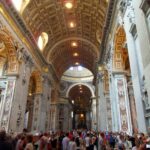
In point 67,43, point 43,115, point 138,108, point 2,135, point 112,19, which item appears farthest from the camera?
point 67,43

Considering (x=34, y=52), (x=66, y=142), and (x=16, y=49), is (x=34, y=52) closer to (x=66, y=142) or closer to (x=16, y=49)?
(x=16, y=49)

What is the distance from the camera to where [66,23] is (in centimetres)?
1692

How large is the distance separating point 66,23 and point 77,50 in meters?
5.88

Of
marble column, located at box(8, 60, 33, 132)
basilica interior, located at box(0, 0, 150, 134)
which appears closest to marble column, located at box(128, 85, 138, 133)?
basilica interior, located at box(0, 0, 150, 134)

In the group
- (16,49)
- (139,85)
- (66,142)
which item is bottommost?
(66,142)

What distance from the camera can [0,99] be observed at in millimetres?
13391

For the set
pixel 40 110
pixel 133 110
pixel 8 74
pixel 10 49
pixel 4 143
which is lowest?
pixel 4 143

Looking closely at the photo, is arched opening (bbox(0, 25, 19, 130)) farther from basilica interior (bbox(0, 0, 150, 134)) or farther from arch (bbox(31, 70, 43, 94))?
arch (bbox(31, 70, 43, 94))

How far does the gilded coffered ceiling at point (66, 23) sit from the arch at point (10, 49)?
8.85ft

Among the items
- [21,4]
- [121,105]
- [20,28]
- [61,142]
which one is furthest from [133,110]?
[21,4]

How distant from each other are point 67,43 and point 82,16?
16.7 feet

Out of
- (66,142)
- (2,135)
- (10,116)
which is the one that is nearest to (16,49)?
(10,116)

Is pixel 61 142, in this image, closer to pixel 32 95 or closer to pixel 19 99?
pixel 19 99

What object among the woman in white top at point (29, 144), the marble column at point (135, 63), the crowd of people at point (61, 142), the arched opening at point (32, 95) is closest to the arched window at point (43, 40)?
the arched opening at point (32, 95)
